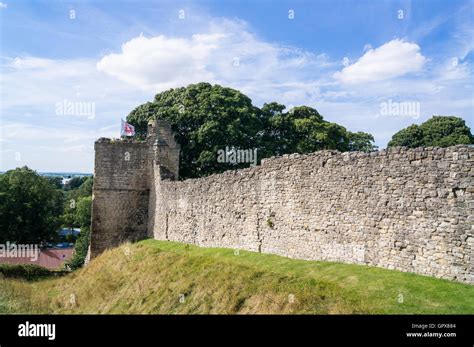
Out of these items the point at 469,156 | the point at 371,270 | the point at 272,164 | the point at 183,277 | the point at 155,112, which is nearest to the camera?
the point at 469,156

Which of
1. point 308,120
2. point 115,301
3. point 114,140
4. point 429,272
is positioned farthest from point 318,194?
point 308,120

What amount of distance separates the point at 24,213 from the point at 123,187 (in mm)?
19260

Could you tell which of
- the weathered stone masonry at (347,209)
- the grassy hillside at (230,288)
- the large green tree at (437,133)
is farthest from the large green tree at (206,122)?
the large green tree at (437,133)

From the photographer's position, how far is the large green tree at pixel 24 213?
43844 millimetres

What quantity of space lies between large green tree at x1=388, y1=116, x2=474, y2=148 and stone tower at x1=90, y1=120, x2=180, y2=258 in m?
29.5

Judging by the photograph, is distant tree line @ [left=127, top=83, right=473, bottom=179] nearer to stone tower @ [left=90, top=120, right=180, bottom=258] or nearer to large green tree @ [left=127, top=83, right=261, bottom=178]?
large green tree @ [left=127, top=83, right=261, bottom=178]

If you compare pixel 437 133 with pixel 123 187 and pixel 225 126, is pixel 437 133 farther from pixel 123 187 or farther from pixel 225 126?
pixel 123 187

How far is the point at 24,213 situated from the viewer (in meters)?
45.2

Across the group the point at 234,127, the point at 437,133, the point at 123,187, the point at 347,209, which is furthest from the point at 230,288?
the point at 437,133

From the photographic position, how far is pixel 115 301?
17250 mm

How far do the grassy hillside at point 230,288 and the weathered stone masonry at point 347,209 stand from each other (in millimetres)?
590

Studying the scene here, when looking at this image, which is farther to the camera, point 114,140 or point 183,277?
point 114,140

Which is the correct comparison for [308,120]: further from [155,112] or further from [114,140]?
[114,140]
